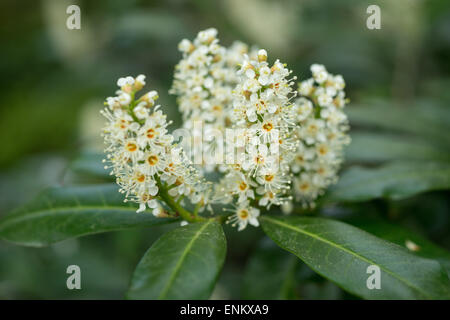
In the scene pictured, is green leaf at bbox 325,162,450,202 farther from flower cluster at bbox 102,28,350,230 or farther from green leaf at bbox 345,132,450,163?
green leaf at bbox 345,132,450,163

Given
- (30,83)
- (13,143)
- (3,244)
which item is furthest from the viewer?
(30,83)

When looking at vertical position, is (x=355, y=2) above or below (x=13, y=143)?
above

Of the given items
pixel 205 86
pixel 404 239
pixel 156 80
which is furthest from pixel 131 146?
pixel 156 80

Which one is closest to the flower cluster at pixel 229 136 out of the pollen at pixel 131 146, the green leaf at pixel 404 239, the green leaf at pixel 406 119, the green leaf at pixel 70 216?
the pollen at pixel 131 146

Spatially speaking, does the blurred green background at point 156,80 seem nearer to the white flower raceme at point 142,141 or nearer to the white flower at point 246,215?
the white flower at point 246,215

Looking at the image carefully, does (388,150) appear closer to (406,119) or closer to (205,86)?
(406,119)

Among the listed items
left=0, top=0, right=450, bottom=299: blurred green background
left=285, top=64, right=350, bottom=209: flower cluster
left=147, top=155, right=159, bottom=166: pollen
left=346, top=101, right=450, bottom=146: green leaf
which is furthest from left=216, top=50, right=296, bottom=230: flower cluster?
left=346, top=101, right=450, bottom=146: green leaf

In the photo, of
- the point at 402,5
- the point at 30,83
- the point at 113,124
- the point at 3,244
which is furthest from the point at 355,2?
the point at 30,83
